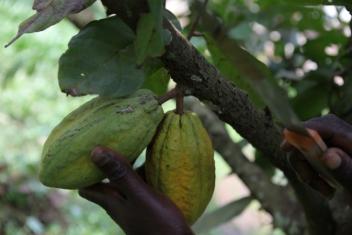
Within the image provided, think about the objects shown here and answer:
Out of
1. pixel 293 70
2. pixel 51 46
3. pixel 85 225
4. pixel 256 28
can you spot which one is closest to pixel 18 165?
pixel 85 225

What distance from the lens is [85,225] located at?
313 cm

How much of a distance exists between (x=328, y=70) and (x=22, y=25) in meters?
0.70

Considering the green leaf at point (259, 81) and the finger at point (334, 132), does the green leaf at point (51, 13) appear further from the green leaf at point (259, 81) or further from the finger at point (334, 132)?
the finger at point (334, 132)

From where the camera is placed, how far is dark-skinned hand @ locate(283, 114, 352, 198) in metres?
0.61

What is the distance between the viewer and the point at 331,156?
608 mm

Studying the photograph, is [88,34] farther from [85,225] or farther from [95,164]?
[85,225]

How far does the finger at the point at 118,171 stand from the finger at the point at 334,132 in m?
0.20

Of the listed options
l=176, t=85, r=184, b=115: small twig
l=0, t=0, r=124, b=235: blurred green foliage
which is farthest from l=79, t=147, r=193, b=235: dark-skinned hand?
l=0, t=0, r=124, b=235: blurred green foliage

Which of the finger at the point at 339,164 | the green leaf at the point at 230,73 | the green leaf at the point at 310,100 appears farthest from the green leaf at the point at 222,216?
the finger at the point at 339,164

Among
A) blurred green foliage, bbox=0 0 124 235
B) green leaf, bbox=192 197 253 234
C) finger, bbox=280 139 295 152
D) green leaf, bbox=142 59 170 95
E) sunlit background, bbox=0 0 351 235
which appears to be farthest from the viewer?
blurred green foliage, bbox=0 0 124 235

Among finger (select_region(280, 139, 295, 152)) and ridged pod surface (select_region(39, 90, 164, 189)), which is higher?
ridged pod surface (select_region(39, 90, 164, 189))

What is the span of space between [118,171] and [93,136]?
0.17 ft

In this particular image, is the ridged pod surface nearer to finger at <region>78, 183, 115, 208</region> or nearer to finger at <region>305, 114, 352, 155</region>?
finger at <region>78, 183, 115, 208</region>

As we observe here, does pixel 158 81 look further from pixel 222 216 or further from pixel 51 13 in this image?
pixel 222 216
